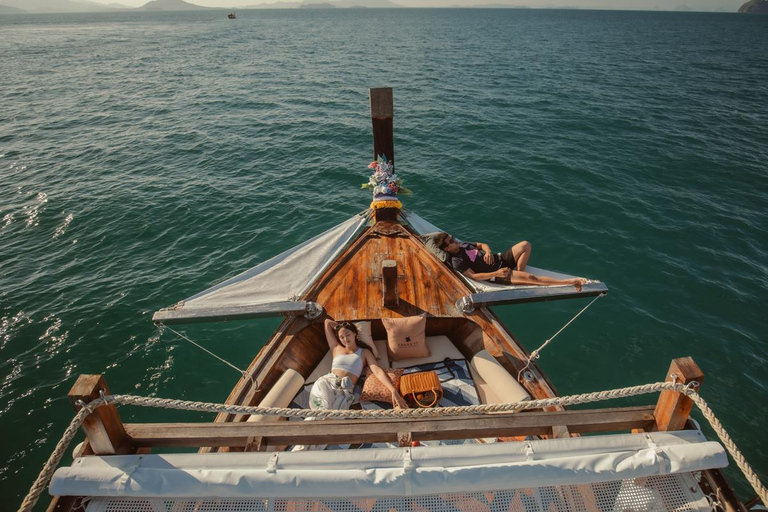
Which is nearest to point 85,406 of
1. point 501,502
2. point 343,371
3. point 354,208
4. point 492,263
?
point 501,502

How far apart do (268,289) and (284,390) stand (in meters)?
2.18

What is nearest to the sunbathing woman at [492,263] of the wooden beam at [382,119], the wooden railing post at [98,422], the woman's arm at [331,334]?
the woman's arm at [331,334]

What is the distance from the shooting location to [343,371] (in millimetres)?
6043

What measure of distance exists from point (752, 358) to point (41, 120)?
37218mm

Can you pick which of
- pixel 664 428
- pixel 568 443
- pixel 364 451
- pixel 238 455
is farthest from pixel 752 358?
pixel 238 455

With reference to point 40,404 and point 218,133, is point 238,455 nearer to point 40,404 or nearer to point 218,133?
point 40,404

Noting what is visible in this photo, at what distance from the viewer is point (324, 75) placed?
36.6m

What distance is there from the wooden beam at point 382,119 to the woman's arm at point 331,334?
5308mm

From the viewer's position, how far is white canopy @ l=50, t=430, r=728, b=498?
295 cm

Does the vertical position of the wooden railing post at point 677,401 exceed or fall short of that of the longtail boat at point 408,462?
it exceeds it

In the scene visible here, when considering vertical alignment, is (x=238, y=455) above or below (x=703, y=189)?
above

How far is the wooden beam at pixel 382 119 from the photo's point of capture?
993cm

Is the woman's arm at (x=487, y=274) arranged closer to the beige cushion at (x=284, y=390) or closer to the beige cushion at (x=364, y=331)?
the beige cushion at (x=364, y=331)

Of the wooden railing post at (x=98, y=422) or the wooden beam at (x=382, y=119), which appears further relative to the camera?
the wooden beam at (x=382, y=119)
